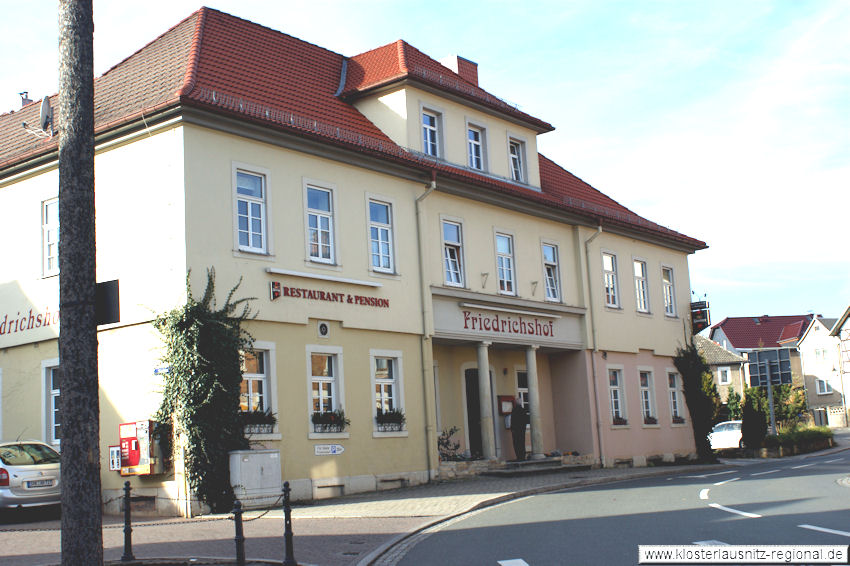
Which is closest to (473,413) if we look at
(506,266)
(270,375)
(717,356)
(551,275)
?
(506,266)

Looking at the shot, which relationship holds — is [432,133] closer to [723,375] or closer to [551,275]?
[551,275]

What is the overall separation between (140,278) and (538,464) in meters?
12.7

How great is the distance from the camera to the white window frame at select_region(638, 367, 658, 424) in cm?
3397

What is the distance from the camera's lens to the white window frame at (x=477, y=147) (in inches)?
1120

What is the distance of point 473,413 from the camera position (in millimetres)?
27953

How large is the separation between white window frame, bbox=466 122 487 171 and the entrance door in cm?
593

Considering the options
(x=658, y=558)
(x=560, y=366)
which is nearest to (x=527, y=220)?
(x=560, y=366)

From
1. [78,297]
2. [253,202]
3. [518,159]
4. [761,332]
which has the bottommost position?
[78,297]

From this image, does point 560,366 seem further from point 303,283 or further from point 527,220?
point 303,283

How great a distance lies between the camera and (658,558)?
9992 millimetres

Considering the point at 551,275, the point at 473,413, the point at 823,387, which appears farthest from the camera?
the point at 823,387

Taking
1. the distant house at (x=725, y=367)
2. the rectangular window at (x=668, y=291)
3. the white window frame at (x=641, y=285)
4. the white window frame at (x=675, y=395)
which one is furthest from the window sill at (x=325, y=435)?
the distant house at (x=725, y=367)

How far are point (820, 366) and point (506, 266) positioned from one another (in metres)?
73.7

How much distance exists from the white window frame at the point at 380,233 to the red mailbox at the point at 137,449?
6724 millimetres
